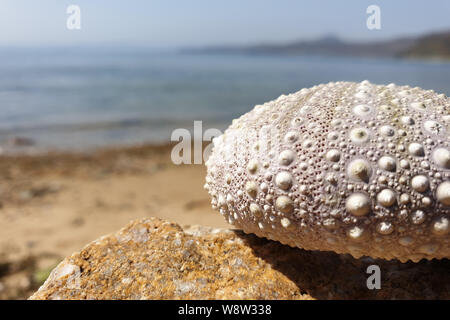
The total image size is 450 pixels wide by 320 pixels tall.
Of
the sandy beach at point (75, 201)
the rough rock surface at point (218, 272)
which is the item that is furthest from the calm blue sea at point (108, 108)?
the rough rock surface at point (218, 272)

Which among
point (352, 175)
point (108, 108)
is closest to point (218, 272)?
point (352, 175)

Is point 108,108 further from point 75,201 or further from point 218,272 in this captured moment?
point 218,272

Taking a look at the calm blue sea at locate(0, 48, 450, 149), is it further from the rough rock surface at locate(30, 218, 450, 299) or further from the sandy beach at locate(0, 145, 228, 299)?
the rough rock surface at locate(30, 218, 450, 299)

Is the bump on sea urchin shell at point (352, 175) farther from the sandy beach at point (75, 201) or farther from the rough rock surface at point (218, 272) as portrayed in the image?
the sandy beach at point (75, 201)

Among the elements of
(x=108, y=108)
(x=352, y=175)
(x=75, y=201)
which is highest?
(x=352, y=175)
